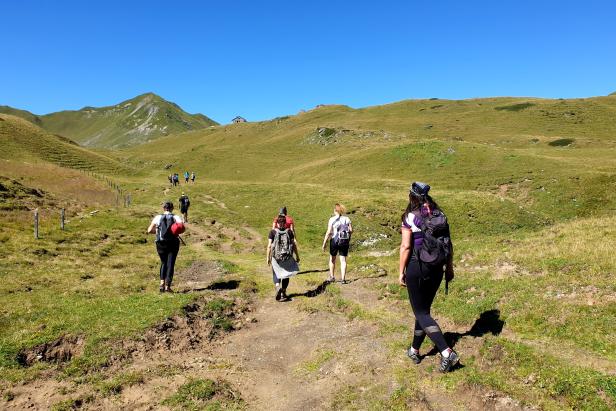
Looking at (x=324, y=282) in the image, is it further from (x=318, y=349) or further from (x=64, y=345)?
(x=64, y=345)

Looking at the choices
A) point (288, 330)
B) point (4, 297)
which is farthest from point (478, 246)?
point (4, 297)

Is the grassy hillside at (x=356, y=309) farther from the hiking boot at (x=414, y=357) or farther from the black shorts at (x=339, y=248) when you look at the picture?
the black shorts at (x=339, y=248)

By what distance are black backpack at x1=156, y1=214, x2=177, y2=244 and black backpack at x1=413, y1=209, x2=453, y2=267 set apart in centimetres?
946

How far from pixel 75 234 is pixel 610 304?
84.7ft

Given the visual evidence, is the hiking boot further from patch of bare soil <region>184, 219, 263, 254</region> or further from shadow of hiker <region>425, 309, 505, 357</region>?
patch of bare soil <region>184, 219, 263, 254</region>

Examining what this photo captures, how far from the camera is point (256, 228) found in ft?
110

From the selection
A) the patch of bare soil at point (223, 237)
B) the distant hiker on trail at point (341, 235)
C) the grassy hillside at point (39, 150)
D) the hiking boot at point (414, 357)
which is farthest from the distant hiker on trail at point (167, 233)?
the grassy hillside at point (39, 150)

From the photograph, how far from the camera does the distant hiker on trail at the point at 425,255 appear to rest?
749 cm

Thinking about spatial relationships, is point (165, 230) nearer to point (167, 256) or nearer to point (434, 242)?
point (167, 256)

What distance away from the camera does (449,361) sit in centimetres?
784

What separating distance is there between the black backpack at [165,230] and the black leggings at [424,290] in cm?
914

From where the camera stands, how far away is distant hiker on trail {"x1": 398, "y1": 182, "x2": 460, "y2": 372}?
7488 millimetres

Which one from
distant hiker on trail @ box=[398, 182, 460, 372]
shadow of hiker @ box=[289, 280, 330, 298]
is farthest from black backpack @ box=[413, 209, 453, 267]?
shadow of hiker @ box=[289, 280, 330, 298]

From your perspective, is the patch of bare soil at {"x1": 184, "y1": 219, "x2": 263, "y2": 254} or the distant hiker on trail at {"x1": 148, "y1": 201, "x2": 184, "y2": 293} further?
the patch of bare soil at {"x1": 184, "y1": 219, "x2": 263, "y2": 254}
